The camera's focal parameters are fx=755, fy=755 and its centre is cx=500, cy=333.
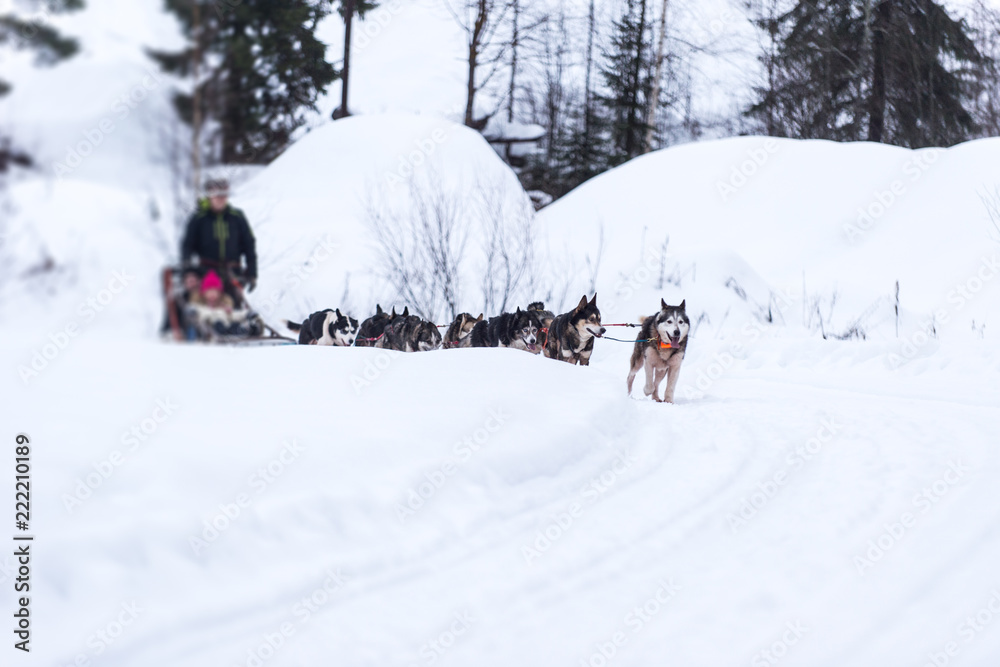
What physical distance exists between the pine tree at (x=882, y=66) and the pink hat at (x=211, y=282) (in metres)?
25.5

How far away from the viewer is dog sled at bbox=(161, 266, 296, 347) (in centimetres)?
179

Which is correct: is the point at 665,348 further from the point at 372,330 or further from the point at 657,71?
the point at 657,71

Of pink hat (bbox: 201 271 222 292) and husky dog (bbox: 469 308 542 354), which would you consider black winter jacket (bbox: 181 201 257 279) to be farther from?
husky dog (bbox: 469 308 542 354)

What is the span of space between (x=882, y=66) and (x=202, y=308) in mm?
26045

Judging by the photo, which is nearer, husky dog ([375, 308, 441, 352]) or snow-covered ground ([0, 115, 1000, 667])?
snow-covered ground ([0, 115, 1000, 667])

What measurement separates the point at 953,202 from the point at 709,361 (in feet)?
27.1

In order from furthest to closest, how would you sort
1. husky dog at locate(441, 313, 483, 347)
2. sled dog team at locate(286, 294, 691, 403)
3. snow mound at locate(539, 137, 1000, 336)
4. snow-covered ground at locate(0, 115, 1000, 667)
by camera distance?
snow mound at locate(539, 137, 1000, 336)
husky dog at locate(441, 313, 483, 347)
sled dog team at locate(286, 294, 691, 403)
snow-covered ground at locate(0, 115, 1000, 667)

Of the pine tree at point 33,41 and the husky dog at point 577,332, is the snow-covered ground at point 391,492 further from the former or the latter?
the husky dog at point 577,332

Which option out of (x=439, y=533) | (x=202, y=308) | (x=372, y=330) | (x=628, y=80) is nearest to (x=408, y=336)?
(x=372, y=330)

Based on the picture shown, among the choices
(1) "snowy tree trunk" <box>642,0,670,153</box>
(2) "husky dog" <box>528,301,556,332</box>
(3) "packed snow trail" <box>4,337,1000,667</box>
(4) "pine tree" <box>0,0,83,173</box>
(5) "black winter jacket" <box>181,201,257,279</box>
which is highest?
(1) "snowy tree trunk" <box>642,0,670,153</box>

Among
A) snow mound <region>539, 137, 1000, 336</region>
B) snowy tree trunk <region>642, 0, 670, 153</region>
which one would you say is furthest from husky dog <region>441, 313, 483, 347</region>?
snowy tree trunk <region>642, 0, 670, 153</region>

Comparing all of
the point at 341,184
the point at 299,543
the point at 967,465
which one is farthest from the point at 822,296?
the point at 299,543

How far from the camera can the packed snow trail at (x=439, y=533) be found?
2412 mm

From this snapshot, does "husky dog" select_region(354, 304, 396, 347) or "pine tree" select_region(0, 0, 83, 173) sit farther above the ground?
"pine tree" select_region(0, 0, 83, 173)
